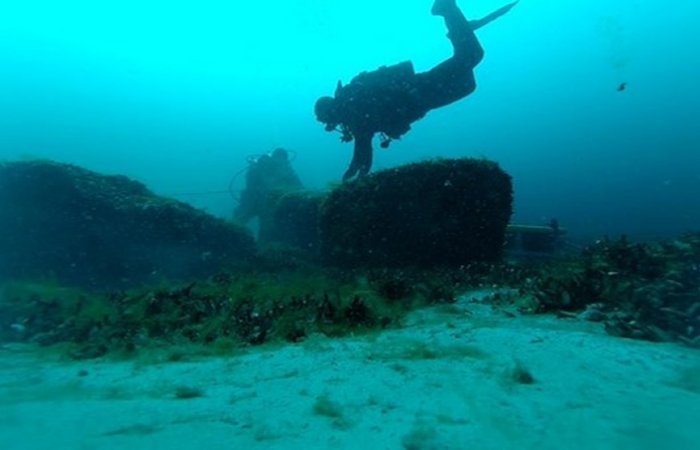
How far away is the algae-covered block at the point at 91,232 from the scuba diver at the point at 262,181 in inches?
427

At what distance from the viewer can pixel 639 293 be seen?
507cm

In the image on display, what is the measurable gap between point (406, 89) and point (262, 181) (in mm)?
11620

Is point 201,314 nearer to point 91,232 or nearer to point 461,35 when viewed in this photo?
point 91,232

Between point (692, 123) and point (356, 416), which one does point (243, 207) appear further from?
point (692, 123)

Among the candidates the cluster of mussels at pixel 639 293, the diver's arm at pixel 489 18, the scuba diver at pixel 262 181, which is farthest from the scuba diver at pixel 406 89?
the scuba diver at pixel 262 181

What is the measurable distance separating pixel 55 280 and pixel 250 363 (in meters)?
8.17

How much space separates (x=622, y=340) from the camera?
3.99 m

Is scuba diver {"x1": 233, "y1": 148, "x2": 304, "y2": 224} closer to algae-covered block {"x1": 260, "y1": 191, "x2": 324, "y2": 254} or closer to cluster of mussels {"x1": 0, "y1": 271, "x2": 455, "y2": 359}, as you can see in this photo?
algae-covered block {"x1": 260, "y1": 191, "x2": 324, "y2": 254}

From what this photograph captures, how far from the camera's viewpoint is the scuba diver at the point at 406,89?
47.4 feet

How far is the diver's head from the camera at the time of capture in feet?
49.2

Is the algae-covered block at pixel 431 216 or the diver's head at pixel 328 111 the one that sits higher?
the diver's head at pixel 328 111

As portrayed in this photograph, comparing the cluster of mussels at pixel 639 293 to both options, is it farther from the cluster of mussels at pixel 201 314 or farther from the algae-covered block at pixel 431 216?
the algae-covered block at pixel 431 216

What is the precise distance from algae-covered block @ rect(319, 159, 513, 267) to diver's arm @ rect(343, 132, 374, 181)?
405cm

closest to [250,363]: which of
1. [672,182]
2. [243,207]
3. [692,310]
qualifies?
[692,310]
